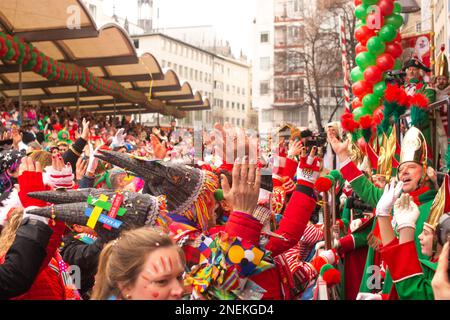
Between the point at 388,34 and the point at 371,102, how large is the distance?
1.10 m

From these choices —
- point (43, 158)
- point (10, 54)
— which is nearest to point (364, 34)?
point (43, 158)

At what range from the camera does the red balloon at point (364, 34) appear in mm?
9433

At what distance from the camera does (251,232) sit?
8.41 feet

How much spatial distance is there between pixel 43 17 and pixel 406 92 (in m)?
12.1

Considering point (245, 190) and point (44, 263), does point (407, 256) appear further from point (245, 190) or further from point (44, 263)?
point (44, 263)

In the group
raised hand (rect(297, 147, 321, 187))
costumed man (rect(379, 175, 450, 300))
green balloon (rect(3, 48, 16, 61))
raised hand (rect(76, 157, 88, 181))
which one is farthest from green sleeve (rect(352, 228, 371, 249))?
green balloon (rect(3, 48, 16, 61))

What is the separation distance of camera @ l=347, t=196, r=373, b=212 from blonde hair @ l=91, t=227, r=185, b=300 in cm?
308

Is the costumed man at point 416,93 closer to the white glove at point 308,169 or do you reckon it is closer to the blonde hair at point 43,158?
the white glove at point 308,169

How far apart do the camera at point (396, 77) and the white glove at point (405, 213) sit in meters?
5.16

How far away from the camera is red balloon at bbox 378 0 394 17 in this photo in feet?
30.1

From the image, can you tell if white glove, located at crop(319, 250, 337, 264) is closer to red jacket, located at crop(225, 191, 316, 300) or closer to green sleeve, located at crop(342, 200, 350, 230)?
red jacket, located at crop(225, 191, 316, 300)

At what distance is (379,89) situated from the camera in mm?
8812

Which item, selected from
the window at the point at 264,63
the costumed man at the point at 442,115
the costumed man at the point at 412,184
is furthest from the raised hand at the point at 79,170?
the window at the point at 264,63
